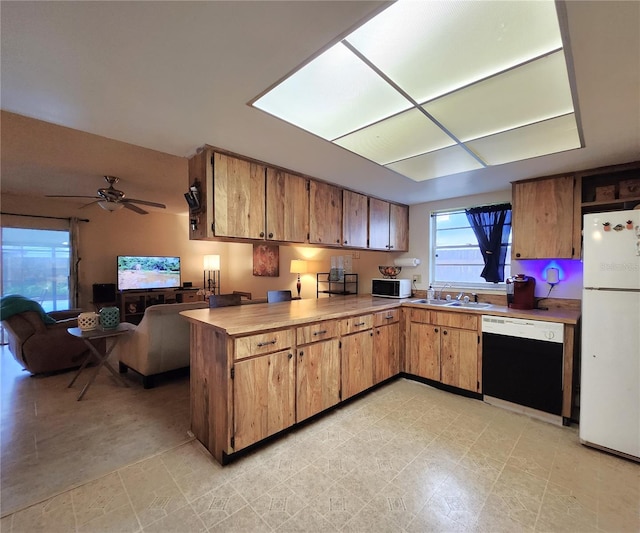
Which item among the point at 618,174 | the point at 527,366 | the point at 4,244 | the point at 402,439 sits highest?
the point at 618,174

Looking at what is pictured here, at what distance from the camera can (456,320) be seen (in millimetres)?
3049

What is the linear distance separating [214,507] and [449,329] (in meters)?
2.55

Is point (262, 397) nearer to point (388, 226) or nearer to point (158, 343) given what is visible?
point (158, 343)

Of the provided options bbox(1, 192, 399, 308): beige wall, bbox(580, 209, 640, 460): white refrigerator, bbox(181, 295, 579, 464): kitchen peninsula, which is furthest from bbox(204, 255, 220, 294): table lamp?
bbox(580, 209, 640, 460): white refrigerator

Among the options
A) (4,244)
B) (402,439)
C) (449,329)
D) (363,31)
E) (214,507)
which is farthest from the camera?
(4,244)

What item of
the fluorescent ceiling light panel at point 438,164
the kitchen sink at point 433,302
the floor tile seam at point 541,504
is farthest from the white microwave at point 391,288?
the floor tile seam at point 541,504

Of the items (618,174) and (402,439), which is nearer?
(402,439)

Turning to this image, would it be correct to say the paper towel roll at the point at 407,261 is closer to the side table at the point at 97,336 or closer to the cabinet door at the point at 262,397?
the cabinet door at the point at 262,397

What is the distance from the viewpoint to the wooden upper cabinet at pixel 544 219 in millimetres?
2752

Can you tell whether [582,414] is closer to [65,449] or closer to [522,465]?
[522,465]

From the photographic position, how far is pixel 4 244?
4770 millimetres

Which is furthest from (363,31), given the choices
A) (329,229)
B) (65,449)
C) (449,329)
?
(65,449)

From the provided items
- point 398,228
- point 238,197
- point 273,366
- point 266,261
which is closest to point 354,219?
point 398,228

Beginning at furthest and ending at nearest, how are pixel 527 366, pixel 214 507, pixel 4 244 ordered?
pixel 4 244, pixel 527 366, pixel 214 507
